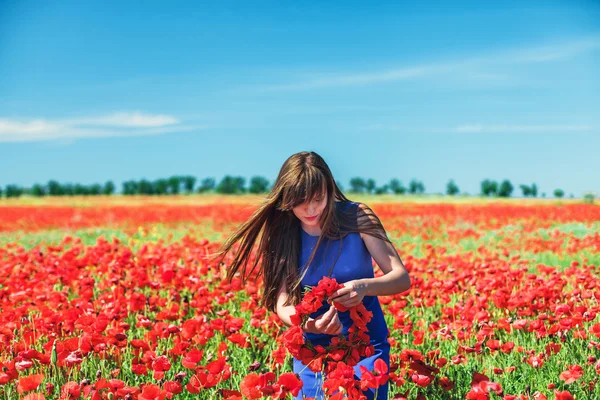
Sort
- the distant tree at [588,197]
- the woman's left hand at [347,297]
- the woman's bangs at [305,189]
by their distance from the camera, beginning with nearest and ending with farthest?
1. the woman's left hand at [347,297]
2. the woman's bangs at [305,189]
3. the distant tree at [588,197]

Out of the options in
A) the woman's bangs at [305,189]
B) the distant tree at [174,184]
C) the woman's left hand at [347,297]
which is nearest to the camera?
the woman's left hand at [347,297]

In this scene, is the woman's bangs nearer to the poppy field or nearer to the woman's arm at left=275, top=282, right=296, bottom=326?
the woman's arm at left=275, top=282, right=296, bottom=326

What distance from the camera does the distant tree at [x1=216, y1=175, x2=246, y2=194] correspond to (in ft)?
147

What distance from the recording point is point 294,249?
3207mm

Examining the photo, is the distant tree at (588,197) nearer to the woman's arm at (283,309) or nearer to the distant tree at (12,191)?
the woman's arm at (283,309)

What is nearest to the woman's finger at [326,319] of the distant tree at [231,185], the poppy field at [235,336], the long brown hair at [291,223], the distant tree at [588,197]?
the poppy field at [235,336]

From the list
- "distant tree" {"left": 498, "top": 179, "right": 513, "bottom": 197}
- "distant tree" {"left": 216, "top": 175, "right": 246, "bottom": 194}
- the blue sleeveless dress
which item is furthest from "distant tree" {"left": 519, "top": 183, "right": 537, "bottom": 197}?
the blue sleeveless dress

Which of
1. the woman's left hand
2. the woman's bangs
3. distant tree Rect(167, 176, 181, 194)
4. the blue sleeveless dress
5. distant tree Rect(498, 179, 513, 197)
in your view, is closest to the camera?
the woman's left hand

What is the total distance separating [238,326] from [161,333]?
47 cm

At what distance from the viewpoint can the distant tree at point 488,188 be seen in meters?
43.3

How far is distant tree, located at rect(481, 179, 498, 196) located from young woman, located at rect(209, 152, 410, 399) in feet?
139

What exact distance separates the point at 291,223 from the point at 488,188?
42.8 meters

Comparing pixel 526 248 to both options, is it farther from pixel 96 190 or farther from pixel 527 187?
pixel 96 190

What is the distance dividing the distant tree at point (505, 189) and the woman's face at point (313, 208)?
42.7 meters
